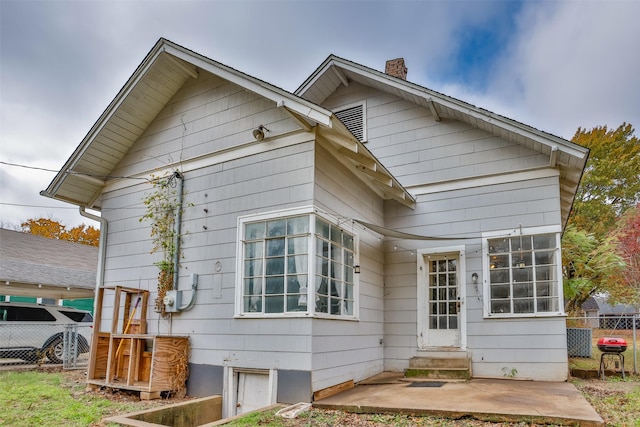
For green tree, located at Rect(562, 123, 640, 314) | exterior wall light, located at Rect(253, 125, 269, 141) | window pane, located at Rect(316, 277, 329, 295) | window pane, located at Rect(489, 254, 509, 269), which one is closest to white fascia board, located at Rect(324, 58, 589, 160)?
window pane, located at Rect(489, 254, 509, 269)

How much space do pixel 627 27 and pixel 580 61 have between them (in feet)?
16.2

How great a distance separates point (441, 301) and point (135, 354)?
5.17m

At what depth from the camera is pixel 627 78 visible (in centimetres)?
2186

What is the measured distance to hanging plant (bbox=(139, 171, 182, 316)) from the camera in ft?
24.2

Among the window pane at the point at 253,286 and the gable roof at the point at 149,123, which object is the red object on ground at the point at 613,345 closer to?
the gable roof at the point at 149,123

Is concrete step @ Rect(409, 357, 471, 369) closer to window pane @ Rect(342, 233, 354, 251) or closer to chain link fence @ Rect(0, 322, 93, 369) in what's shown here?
window pane @ Rect(342, 233, 354, 251)

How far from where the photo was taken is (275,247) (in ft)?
21.1

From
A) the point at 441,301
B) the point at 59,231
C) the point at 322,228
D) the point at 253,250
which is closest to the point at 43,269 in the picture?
the point at 253,250

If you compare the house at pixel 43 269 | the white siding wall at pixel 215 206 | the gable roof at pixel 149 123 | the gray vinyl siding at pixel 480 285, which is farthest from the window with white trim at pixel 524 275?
the house at pixel 43 269

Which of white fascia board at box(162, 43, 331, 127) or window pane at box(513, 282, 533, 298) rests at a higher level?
white fascia board at box(162, 43, 331, 127)

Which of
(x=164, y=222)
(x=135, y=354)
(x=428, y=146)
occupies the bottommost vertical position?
(x=135, y=354)

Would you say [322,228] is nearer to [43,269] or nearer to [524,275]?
[524,275]

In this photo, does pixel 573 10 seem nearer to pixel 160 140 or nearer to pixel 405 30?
pixel 405 30

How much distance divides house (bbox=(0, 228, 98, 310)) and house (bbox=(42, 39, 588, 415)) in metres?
5.24
